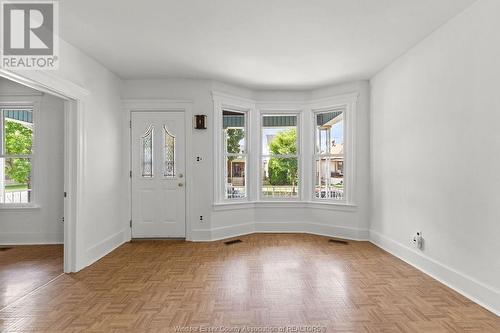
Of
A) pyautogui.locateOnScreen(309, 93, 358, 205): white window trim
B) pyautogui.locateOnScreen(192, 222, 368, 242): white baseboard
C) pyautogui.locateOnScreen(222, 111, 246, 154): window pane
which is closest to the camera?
pyautogui.locateOnScreen(192, 222, 368, 242): white baseboard

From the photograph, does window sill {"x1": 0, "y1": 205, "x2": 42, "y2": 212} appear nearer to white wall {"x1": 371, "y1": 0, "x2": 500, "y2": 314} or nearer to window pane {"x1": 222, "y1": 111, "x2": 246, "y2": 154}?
window pane {"x1": 222, "y1": 111, "x2": 246, "y2": 154}

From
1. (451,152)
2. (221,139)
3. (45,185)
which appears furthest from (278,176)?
(45,185)

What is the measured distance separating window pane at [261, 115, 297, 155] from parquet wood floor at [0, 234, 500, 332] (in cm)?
226

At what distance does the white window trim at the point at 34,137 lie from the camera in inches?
209

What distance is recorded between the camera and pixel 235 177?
6.03 metres

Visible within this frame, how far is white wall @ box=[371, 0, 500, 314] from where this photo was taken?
2.84 m

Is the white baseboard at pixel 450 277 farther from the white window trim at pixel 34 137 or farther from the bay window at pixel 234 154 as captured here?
the white window trim at pixel 34 137

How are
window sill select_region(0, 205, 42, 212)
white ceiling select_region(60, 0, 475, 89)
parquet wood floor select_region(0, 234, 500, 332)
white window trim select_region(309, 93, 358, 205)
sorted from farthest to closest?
white window trim select_region(309, 93, 358, 205)
window sill select_region(0, 205, 42, 212)
white ceiling select_region(60, 0, 475, 89)
parquet wood floor select_region(0, 234, 500, 332)

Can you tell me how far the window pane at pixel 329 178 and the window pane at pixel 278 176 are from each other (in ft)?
1.34

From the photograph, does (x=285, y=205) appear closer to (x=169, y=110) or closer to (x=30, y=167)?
(x=169, y=110)

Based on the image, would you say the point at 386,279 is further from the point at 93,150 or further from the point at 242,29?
the point at 93,150

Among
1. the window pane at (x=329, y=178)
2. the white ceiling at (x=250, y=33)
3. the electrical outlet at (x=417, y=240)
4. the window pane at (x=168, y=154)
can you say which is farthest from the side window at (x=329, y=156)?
the window pane at (x=168, y=154)

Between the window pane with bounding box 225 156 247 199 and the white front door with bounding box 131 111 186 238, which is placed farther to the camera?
the window pane with bounding box 225 156 247 199

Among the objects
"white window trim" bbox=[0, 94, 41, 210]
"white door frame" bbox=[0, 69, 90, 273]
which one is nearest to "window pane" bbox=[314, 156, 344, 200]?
"white door frame" bbox=[0, 69, 90, 273]
